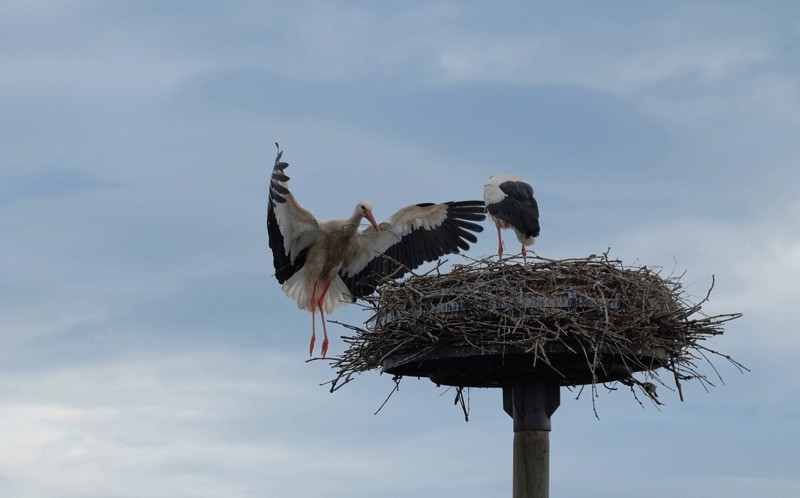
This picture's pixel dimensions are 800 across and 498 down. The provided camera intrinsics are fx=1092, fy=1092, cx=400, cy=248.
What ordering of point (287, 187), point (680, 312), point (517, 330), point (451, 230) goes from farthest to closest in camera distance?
1. point (451, 230)
2. point (287, 187)
3. point (680, 312)
4. point (517, 330)

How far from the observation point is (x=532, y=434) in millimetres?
7656

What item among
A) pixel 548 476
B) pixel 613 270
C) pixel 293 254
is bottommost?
pixel 548 476

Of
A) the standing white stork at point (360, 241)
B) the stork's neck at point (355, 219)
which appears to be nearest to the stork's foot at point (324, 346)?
→ the standing white stork at point (360, 241)

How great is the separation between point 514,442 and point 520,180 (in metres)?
3.47

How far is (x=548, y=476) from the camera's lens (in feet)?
24.9

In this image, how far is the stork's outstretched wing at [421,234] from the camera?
10969mm

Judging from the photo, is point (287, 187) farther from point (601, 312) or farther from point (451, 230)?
point (601, 312)

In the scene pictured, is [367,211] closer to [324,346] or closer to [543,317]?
[324,346]

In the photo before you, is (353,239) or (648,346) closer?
(648,346)

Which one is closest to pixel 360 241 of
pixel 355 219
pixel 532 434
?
pixel 355 219

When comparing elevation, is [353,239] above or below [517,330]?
above

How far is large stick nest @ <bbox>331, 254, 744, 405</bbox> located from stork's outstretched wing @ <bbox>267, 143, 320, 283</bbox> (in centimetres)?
270

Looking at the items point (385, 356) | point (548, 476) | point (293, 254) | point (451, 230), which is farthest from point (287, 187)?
point (548, 476)

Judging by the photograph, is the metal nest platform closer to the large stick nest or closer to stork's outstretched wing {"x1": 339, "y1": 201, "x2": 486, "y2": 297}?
the large stick nest
